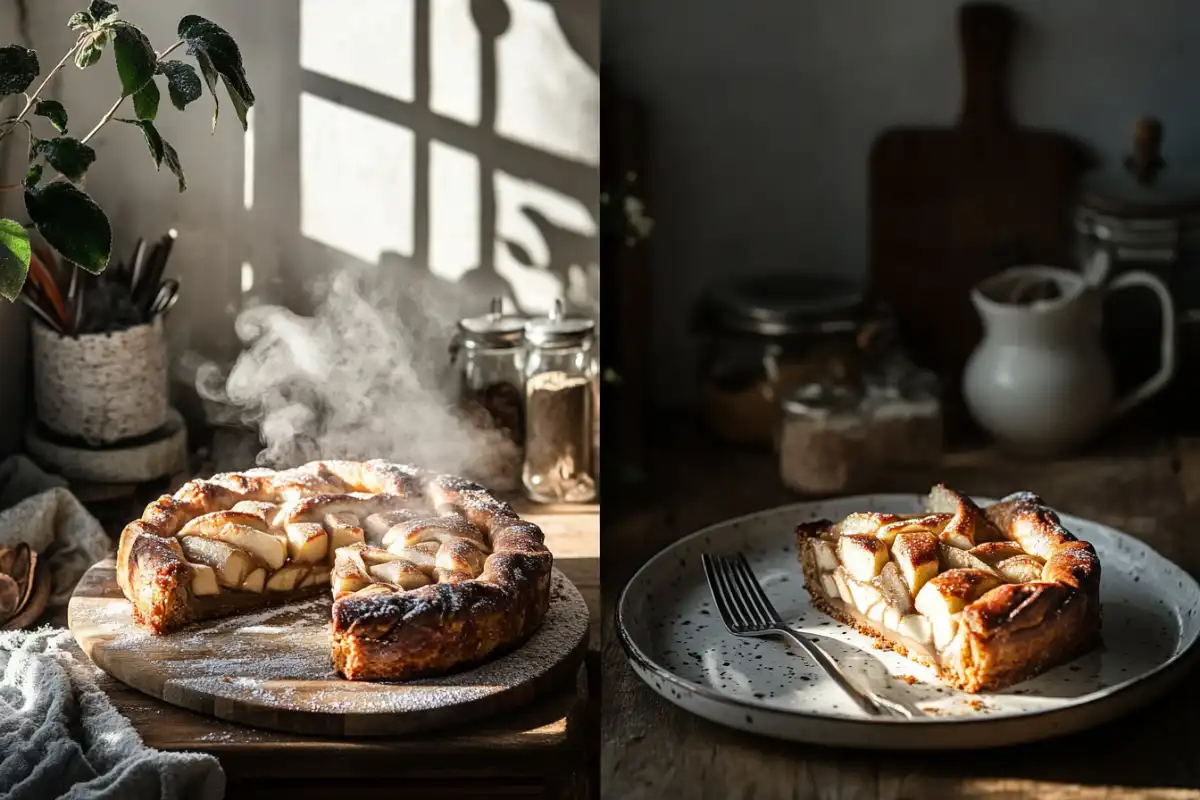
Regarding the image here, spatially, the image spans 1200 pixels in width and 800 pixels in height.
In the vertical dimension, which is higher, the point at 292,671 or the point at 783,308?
the point at 783,308

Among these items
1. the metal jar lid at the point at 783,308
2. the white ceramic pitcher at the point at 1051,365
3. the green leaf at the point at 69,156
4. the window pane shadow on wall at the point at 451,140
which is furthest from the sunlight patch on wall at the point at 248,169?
the white ceramic pitcher at the point at 1051,365

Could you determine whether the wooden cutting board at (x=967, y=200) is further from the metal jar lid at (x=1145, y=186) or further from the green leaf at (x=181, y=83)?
the green leaf at (x=181, y=83)

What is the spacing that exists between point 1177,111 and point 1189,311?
0.28m

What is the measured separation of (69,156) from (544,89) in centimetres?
58

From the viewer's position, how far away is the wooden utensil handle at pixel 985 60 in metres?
2.04

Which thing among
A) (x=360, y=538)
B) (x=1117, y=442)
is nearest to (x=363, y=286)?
(x=360, y=538)

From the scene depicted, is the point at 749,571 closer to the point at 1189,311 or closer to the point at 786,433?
the point at 786,433

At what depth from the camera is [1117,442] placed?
2055mm

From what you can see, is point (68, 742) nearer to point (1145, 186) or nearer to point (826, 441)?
point (826, 441)

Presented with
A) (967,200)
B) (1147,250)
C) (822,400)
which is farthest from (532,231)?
(1147,250)

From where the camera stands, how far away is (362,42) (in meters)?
1.54

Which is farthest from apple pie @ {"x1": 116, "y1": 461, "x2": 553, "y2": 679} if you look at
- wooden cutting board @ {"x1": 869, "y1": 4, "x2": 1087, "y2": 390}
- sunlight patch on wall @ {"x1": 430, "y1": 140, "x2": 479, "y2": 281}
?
wooden cutting board @ {"x1": 869, "y1": 4, "x2": 1087, "y2": 390}

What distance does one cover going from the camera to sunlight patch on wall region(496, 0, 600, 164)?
156 cm

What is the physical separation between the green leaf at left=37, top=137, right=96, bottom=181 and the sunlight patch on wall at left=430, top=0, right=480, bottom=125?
49 cm
